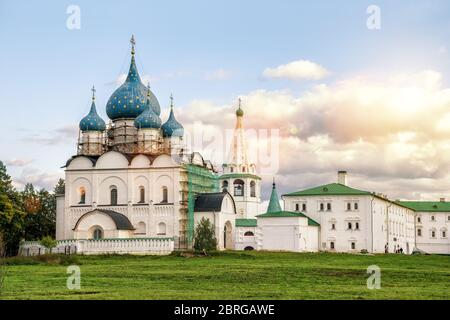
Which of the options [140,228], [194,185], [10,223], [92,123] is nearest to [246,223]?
→ [194,185]

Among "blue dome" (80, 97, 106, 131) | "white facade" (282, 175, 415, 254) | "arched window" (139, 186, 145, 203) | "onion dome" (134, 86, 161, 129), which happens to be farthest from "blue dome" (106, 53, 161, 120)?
"white facade" (282, 175, 415, 254)

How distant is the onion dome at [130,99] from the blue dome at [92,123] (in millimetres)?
1527

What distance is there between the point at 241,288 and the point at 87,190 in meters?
35.8

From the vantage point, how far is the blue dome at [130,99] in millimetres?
60656

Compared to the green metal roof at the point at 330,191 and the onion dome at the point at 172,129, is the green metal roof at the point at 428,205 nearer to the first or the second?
the green metal roof at the point at 330,191

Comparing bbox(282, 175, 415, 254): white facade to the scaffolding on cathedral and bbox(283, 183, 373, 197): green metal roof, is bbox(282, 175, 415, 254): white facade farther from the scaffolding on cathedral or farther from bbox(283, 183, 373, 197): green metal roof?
the scaffolding on cathedral

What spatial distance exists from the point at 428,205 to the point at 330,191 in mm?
25853

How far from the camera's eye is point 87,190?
5816cm

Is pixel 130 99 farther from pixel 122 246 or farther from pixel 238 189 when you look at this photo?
pixel 238 189

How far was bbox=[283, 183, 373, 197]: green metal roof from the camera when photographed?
6016cm

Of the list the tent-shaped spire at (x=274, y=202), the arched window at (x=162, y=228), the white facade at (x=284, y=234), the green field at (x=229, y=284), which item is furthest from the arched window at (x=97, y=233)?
the tent-shaped spire at (x=274, y=202)
